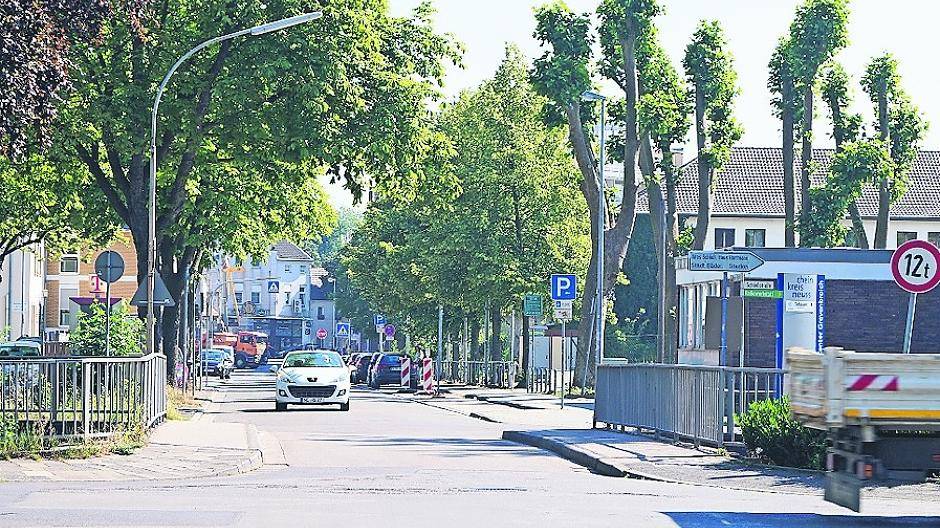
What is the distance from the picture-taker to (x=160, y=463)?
19.5 meters

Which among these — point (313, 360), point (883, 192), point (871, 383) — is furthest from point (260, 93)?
point (871, 383)

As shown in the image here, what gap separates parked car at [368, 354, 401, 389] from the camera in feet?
218

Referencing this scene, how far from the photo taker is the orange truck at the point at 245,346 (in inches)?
5069

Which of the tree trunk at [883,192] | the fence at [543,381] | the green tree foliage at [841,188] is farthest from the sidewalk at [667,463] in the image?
the fence at [543,381]

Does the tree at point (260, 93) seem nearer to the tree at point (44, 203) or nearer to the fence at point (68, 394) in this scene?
the tree at point (44, 203)

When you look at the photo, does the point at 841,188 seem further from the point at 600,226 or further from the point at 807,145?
the point at 600,226

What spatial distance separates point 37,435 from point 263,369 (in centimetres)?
10798

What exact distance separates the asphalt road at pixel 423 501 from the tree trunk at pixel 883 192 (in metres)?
24.9

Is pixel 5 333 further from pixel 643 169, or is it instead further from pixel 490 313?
pixel 643 169

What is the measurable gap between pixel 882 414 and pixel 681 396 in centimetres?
1031

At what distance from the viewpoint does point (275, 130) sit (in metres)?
33.3

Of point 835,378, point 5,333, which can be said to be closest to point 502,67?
point 5,333

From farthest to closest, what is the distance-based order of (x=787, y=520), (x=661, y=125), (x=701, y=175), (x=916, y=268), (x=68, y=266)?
(x=68, y=266) < (x=701, y=175) < (x=661, y=125) < (x=916, y=268) < (x=787, y=520)

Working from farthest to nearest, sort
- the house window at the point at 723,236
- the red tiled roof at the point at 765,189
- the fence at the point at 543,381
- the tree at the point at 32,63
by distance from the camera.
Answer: the house window at the point at 723,236
the red tiled roof at the point at 765,189
the fence at the point at 543,381
the tree at the point at 32,63
